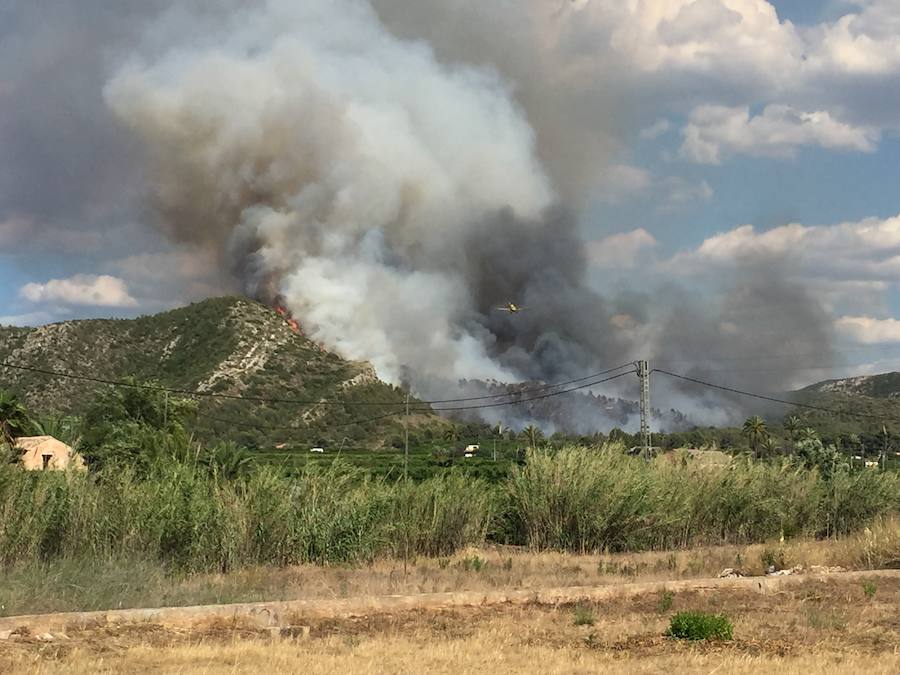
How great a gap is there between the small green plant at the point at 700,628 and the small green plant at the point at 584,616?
137 cm

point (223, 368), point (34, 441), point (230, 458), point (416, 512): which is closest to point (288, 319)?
point (223, 368)

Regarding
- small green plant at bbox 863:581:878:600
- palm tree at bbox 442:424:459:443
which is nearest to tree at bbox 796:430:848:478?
small green plant at bbox 863:581:878:600

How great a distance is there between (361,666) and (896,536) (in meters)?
14.7

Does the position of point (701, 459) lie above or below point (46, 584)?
above

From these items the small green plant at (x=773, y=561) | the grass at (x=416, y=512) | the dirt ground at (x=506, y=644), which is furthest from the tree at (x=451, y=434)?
the dirt ground at (x=506, y=644)

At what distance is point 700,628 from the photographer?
10531 millimetres

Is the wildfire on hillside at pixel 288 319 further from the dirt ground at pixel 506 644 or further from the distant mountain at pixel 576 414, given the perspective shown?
the dirt ground at pixel 506 644

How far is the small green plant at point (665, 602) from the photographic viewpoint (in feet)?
42.9

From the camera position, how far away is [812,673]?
866cm

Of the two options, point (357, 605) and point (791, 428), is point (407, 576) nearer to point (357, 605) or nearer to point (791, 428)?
point (357, 605)

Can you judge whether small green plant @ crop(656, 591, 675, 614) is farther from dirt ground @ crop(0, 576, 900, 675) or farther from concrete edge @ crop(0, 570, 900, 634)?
concrete edge @ crop(0, 570, 900, 634)

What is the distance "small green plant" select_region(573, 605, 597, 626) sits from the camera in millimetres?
11930

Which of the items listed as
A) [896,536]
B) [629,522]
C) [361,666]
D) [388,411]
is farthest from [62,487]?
[388,411]

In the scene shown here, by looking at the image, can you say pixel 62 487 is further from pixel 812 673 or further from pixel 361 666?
pixel 812 673
